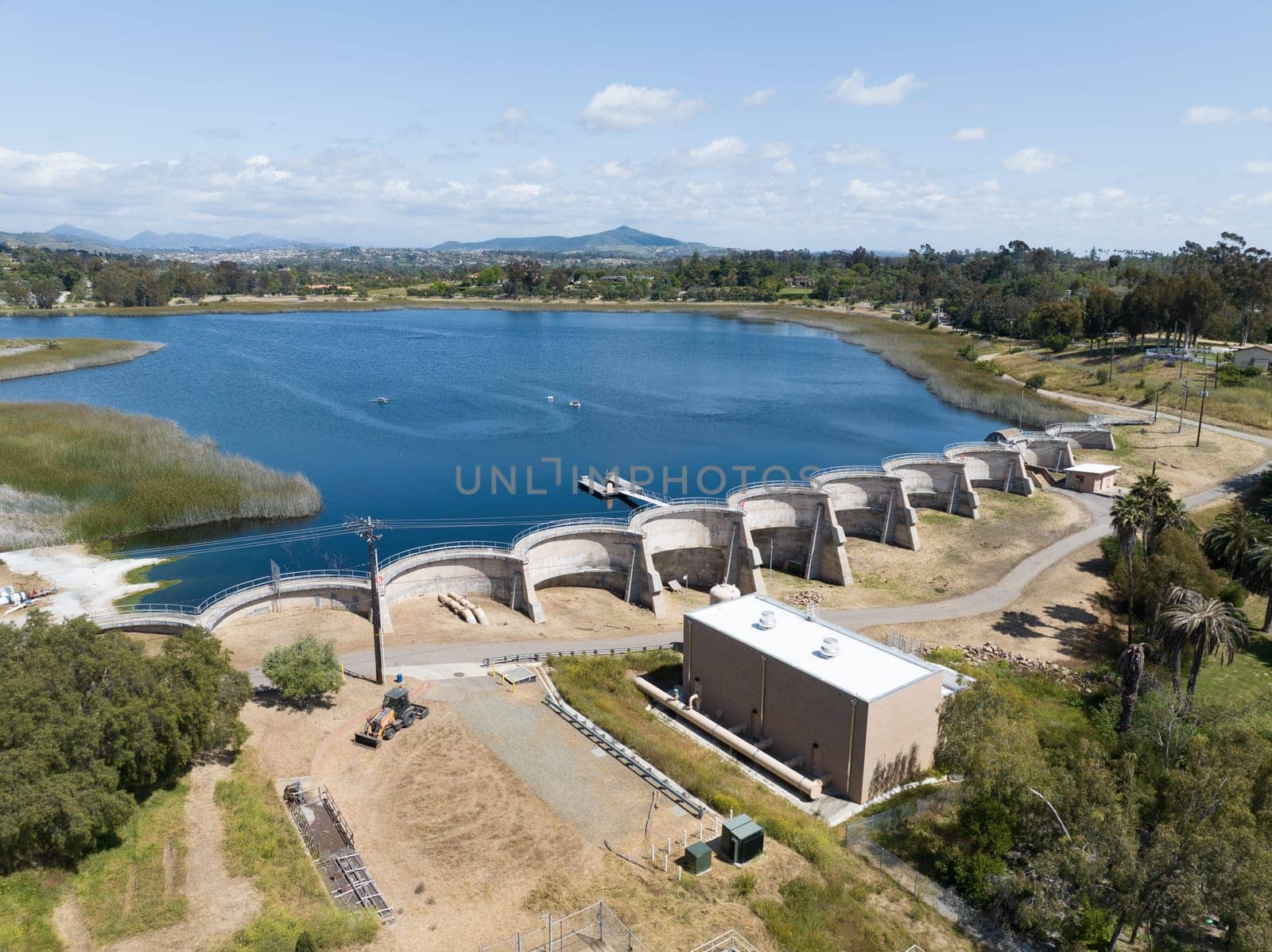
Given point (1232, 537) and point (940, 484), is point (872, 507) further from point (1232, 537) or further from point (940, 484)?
point (1232, 537)

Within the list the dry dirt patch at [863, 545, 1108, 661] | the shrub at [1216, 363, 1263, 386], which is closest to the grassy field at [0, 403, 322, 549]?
the dry dirt patch at [863, 545, 1108, 661]

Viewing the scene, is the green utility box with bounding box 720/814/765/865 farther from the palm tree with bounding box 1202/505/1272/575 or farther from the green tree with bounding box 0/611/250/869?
the palm tree with bounding box 1202/505/1272/575

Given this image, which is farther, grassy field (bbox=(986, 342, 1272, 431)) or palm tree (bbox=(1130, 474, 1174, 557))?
grassy field (bbox=(986, 342, 1272, 431))

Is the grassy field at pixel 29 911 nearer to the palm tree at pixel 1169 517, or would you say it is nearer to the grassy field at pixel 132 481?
the grassy field at pixel 132 481

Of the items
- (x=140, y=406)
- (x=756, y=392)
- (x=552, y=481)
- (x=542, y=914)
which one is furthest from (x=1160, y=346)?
(x=140, y=406)

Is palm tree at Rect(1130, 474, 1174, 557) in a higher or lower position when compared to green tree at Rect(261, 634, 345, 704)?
higher

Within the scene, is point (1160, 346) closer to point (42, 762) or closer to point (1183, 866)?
point (1183, 866)
